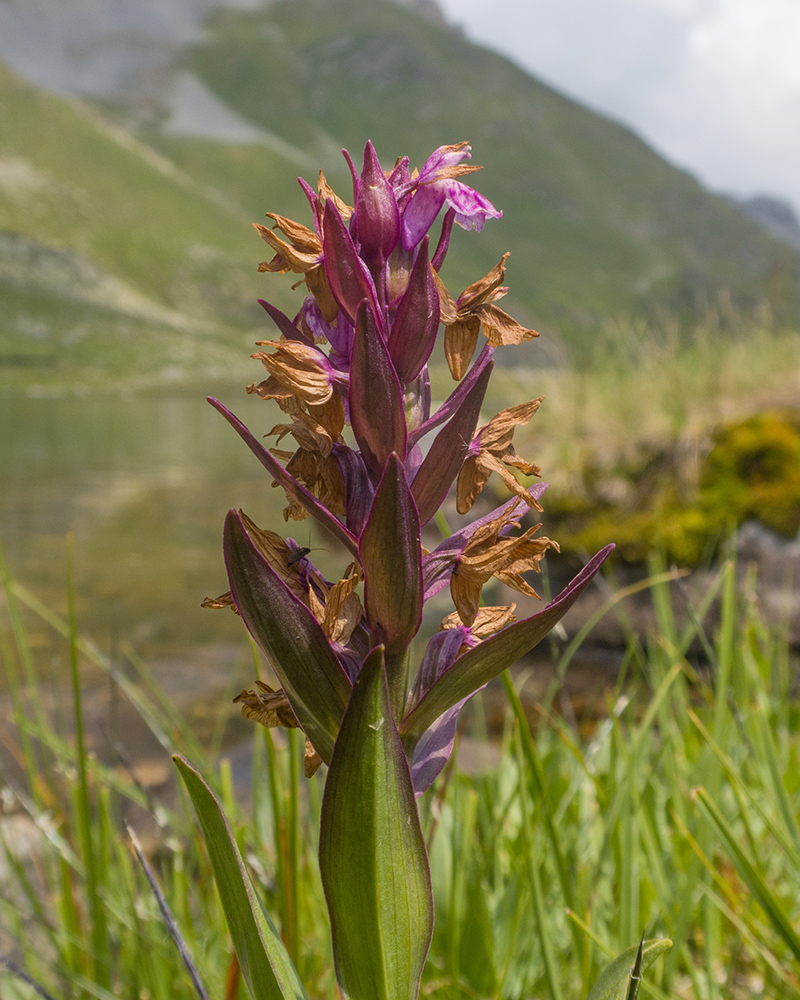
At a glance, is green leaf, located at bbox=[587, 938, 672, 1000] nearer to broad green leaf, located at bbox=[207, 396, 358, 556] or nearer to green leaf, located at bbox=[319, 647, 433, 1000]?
green leaf, located at bbox=[319, 647, 433, 1000]

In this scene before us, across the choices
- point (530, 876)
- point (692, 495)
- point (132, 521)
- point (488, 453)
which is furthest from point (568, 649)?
point (132, 521)

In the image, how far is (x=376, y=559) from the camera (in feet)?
2.51

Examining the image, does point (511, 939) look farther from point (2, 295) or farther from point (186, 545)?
point (2, 295)

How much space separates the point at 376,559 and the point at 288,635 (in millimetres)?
114

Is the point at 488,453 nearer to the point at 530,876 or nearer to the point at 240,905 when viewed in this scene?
the point at 240,905

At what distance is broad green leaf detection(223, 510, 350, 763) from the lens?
72 cm

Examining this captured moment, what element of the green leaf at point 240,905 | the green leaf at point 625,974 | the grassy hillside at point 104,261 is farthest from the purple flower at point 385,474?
the grassy hillside at point 104,261

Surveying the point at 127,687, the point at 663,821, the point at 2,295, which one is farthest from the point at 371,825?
the point at 2,295

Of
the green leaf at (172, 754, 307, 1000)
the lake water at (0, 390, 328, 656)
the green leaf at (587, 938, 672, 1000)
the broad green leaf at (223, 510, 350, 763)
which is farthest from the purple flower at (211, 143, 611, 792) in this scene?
the lake water at (0, 390, 328, 656)

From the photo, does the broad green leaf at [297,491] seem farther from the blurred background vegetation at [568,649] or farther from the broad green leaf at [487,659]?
the blurred background vegetation at [568,649]

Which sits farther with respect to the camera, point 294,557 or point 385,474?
point 294,557

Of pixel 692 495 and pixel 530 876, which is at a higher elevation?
pixel 692 495

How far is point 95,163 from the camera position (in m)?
173

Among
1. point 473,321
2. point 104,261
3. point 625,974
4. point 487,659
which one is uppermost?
point 104,261
